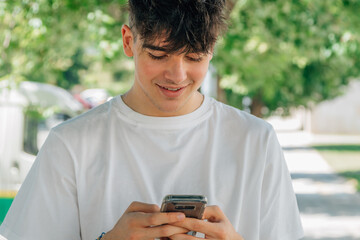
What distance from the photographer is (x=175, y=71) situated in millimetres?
1985

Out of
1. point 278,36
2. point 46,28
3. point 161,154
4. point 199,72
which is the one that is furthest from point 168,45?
point 278,36

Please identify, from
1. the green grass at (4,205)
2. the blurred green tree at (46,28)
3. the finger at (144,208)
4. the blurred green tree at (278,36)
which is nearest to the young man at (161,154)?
the finger at (144,208)

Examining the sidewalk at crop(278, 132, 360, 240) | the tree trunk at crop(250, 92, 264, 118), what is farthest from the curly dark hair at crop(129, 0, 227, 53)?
the tree trunk at crop(250, 92, 264, 118)

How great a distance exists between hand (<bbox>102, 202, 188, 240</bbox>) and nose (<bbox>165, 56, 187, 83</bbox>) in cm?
41

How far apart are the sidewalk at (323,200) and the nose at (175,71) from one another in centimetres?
821

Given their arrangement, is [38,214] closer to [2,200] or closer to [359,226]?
[2,200]

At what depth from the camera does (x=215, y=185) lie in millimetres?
2154

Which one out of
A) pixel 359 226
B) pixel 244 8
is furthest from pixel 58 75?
pixel 359 226

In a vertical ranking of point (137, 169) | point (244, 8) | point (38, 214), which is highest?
point (244, 8)

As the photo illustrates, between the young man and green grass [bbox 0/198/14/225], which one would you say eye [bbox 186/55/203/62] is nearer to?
the young man

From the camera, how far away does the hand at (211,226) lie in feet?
6.05

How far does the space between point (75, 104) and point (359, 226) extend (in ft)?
17.4

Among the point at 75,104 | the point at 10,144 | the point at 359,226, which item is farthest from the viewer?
the point at 359,226

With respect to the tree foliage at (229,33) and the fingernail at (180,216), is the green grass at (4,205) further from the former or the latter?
the fingernail at (180,216)
